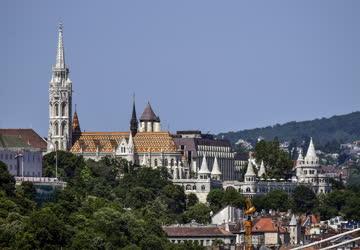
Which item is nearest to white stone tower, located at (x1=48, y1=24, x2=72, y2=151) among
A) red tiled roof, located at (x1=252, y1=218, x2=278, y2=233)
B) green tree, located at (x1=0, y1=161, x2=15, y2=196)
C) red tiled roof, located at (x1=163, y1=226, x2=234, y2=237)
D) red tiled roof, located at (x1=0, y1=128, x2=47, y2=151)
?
red tiled roof, located at (x1=0, y1=128, x2=47, y2=151)

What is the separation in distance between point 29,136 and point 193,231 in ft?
154

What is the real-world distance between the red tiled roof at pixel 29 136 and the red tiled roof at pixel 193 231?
34.3 m

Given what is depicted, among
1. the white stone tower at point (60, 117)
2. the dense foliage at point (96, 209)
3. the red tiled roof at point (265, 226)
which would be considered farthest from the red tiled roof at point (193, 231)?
the white stone tower at point (60, 117)

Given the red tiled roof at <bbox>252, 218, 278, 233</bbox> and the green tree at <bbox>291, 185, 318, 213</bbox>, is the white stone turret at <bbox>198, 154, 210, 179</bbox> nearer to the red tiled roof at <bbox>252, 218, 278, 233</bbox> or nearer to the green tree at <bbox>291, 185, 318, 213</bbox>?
the green tree at <bbox>291, 185, 318, 213</bbox>

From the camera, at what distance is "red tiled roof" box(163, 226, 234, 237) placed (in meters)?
137

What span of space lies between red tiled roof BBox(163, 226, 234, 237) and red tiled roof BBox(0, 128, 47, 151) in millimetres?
34337

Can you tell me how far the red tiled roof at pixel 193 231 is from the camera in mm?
137350

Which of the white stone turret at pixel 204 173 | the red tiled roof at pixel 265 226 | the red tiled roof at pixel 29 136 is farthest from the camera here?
the white stone turret at pixel 204 173

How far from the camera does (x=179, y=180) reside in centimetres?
19300

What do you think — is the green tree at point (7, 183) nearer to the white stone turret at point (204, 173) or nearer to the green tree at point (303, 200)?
the green tree at point (303, 200)

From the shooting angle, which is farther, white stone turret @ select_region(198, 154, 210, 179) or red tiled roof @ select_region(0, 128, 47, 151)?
white stone turret @ select_region(198, 154, 210, 179)

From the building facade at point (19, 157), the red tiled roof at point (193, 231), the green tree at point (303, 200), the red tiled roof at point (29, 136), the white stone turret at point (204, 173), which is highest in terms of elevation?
the red tiled roof at point (29, 136)

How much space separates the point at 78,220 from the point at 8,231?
49.5 ft

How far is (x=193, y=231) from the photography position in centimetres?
14000
